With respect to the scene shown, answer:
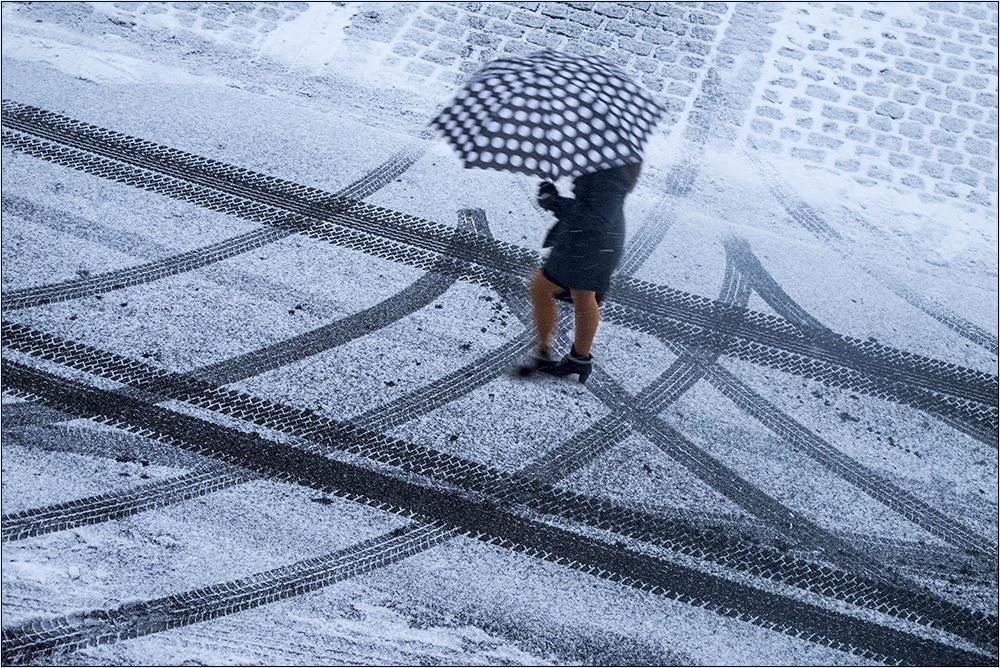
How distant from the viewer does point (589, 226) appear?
3.76m

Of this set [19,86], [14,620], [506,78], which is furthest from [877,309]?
[19,86]

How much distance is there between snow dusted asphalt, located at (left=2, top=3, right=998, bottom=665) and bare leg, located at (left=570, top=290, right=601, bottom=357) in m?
0.27

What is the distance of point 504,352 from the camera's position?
462 centimetres

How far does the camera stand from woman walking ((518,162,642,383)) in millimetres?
3715

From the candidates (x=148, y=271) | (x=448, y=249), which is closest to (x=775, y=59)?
(x=448, y=249)

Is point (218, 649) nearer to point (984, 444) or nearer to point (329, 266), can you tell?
point (329, 266)

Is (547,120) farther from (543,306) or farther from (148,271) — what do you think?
(148,271)

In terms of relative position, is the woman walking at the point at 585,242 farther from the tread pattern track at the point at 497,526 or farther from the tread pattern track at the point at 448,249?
the tread pattern track at the point at 497,526

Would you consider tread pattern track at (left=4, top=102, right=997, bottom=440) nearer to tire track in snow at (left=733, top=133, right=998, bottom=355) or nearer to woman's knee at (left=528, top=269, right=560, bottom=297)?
tire track in snow at (left=733, top=133, right=998, bottom=355)

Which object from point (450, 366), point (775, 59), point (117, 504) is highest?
point (775, 59)

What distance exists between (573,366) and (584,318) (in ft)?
1.15

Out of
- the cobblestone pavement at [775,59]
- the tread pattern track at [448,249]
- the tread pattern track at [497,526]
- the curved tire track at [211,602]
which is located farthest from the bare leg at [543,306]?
the cobblestone pavement at [775,59]

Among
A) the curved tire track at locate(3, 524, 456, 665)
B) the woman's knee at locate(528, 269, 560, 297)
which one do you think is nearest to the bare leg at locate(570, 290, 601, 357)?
the woman's knee at locate(528, 269, 560, 297)

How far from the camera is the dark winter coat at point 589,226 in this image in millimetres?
3703
